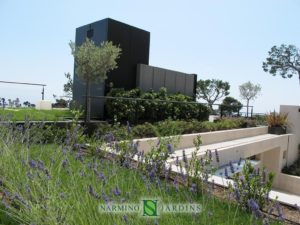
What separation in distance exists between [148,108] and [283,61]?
25.6 m

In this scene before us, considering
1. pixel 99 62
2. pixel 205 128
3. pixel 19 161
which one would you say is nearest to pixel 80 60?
pixel 99 62

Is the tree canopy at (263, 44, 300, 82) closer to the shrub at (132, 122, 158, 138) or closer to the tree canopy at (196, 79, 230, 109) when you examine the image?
the tree canopy at (196, 79, 230, 109)

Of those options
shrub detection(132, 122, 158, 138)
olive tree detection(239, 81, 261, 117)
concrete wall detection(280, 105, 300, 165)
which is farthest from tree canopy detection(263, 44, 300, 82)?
shrub detection(132, 122, 158, 138)

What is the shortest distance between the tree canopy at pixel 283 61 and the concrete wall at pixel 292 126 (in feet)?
60.3

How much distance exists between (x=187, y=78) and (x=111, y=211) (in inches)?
528

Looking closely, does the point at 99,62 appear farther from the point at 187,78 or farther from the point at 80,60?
the point at 187,78

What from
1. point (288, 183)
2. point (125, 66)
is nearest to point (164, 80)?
point (125, 66)

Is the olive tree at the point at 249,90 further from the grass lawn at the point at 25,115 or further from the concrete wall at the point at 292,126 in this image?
the grass lawn at the point at 25,115

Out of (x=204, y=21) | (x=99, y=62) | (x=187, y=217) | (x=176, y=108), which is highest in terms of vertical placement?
(x=204, y=21)

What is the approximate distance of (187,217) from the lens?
2.35 m

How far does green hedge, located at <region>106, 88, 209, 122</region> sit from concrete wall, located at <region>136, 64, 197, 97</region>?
0.86 metres

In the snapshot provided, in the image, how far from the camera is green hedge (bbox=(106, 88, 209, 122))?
355 inches

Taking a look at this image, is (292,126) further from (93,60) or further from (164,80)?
(93,60)

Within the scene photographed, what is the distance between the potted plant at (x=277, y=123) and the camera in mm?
13773
